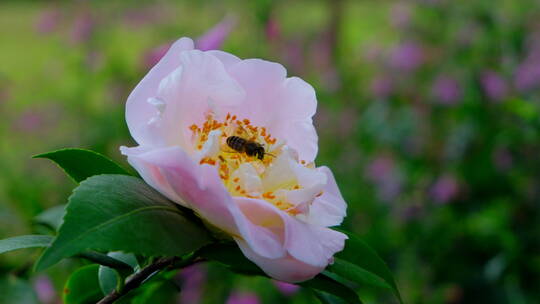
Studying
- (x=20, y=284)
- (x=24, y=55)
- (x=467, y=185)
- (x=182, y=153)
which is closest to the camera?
(x=182, y=153)

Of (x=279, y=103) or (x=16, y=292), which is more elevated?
(x=279, y=103)

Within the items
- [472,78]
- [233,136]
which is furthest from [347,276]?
[472,78]

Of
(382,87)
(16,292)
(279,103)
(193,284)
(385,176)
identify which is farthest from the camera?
(382,87)

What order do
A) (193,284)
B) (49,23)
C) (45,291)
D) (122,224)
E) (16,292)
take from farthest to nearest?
(49,23), (193,284), (45,291), (16,292), (122,224)

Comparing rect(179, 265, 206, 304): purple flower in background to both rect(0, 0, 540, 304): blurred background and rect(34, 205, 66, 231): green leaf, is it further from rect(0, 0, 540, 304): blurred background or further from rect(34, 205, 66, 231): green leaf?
rect(34, 205, 66, 231): green leaf

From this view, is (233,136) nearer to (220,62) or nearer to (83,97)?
(220,62)

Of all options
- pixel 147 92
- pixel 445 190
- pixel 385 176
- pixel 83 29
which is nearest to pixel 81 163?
pixel 147 92

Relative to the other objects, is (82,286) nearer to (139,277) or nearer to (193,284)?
(139,277)
